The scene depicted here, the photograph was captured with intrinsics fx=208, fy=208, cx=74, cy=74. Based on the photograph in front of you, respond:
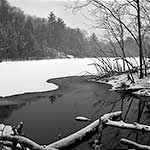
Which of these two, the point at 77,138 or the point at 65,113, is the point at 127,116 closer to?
the point at 65,113

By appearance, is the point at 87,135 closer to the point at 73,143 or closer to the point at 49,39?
the point at 73,143

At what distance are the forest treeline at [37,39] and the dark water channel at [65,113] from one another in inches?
605

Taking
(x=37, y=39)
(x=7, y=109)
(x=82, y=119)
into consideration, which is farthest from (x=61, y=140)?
(x=37, y=39)

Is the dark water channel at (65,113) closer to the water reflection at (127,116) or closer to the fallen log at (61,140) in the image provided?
the water reflection at (127,116)

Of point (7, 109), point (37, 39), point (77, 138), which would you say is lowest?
point (7, 109)

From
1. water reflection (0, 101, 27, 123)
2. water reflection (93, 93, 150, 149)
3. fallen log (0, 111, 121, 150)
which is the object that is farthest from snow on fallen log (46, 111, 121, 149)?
Result: water reflection (0, 101, 27, 123)

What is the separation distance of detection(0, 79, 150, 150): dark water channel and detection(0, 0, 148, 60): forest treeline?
15355mm

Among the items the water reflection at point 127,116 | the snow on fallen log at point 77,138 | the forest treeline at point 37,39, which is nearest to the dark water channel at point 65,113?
the water reflection at point 127,116

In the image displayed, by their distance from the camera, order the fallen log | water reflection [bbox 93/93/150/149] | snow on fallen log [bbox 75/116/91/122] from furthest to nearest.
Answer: snow on fallen log [bbox 75/116/91/122] → water reflection [bbox 93/93/150/149] → the fallen log

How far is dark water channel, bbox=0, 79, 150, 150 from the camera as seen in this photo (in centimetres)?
620

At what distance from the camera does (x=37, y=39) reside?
7444 cm

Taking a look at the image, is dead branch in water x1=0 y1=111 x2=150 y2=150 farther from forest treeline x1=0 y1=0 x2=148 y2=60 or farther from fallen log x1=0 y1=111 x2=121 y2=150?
forest treeline x1=0 y1=0 x2=148 y2=60

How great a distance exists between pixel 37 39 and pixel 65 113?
68.5 meters

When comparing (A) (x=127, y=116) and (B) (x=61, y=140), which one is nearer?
(B) (x=61, y=140)
